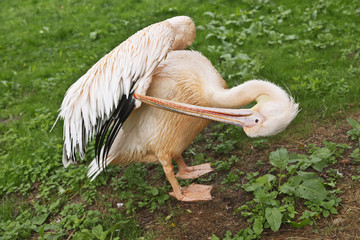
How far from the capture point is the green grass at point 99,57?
3.66 m

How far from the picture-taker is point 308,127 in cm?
397

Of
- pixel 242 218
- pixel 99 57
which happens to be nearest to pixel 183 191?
pixel 242 218

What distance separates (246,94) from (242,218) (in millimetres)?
929

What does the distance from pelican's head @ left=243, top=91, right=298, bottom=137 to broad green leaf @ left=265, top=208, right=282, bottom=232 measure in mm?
530

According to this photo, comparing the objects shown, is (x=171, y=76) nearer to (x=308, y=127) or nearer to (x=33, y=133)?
(x=308, y=127)

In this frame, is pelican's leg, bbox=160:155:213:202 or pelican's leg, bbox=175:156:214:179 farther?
pelican's leg, bbox=175:156:214:179

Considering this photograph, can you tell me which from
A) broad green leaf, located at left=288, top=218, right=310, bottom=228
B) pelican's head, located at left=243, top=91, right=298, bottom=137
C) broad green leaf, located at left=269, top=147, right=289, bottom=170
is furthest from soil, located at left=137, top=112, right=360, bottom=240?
pelican's head, located at left=243, top=91, right=298, bottom=137

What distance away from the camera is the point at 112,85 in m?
3.05

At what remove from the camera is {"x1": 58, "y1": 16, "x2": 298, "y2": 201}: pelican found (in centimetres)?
293

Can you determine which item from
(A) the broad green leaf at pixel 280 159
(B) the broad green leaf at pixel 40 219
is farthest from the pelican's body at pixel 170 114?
(B) the broad green leaf at pixel 40 219

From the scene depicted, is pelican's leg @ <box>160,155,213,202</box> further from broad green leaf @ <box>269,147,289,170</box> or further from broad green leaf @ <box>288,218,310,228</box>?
broad green leaf @ <box>288,218,310,228</box>

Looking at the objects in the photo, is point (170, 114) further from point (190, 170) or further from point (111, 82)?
point (190, 170)

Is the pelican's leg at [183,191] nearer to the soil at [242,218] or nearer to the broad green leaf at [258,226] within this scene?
the soil at [242,218]

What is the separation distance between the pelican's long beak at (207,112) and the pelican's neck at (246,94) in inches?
7.5
